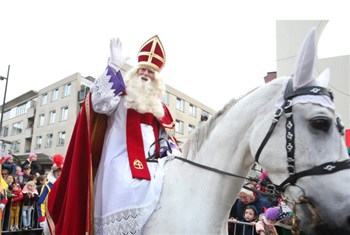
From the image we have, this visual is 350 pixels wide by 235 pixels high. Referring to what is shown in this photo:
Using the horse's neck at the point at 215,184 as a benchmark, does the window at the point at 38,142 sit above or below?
above

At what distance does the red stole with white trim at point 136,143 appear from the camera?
2.66m

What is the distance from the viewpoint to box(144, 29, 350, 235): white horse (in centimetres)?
184

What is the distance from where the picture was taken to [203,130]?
2.62 m

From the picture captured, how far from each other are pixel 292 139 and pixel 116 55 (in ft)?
5.97

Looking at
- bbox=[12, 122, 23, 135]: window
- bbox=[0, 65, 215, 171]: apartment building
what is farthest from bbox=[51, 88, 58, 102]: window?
bbox=[12, 122, 23, 135]: window

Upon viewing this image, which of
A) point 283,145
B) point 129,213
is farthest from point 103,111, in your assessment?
point 283,145

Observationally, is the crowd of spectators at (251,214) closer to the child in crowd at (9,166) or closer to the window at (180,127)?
the child in crowd at (9,166)

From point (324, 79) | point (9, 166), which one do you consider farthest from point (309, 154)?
point (9, 166)

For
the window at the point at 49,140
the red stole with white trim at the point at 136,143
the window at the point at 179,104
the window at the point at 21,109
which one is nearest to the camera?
the red stole with white trim at the point at 136,143

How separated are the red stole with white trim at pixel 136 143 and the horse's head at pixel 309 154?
3.31 feet

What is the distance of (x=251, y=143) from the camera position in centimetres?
220

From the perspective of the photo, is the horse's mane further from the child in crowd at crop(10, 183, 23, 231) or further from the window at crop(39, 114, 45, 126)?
the window at crop(39, 114, 45, 126)

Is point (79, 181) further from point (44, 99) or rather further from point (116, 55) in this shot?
point (44, 99)

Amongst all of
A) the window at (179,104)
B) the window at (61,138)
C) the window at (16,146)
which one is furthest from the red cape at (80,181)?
the window at (16,146)
